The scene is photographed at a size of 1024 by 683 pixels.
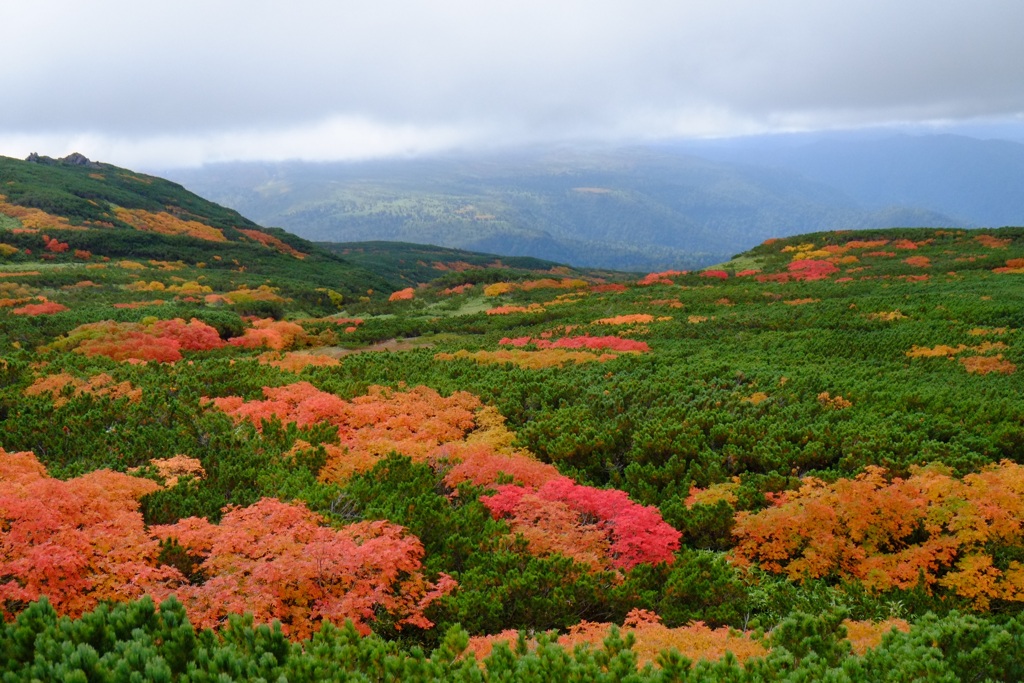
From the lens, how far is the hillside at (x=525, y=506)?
22.2 feet

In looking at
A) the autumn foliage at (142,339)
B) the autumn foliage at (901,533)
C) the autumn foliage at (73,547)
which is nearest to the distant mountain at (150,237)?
the autumn foliage at (142,339)

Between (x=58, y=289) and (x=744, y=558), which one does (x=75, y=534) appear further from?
(x=58, y=289)

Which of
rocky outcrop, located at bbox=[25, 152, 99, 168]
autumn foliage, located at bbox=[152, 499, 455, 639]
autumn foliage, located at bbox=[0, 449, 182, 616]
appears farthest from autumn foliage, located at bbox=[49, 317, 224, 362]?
rocky outcrop, located at bbox=[25, 152, 99, 168]

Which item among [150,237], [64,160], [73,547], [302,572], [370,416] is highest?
[64,160]

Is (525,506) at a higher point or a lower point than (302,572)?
lower

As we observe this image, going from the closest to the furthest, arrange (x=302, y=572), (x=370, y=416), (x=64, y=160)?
(x=302, y=572) → (x=370, y=416) → (x=64, y=160)

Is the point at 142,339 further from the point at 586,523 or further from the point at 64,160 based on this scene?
the point at 64,160

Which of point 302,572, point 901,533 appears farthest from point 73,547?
point 901,533

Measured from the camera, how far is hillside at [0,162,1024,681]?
677 centimetres

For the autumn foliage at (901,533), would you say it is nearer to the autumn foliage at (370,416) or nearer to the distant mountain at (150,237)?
the autumn foliage at (370,416)

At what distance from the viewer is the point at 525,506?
1147 centimetres

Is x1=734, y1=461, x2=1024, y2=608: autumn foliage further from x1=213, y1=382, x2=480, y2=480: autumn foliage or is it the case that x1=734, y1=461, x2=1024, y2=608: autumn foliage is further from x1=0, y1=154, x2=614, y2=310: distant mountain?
x1=0, y1=154, x2=614, y2=310: distant mountain

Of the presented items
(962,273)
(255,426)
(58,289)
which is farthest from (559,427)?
(58,289)

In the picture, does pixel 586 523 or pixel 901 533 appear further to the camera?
pixel 586 523
